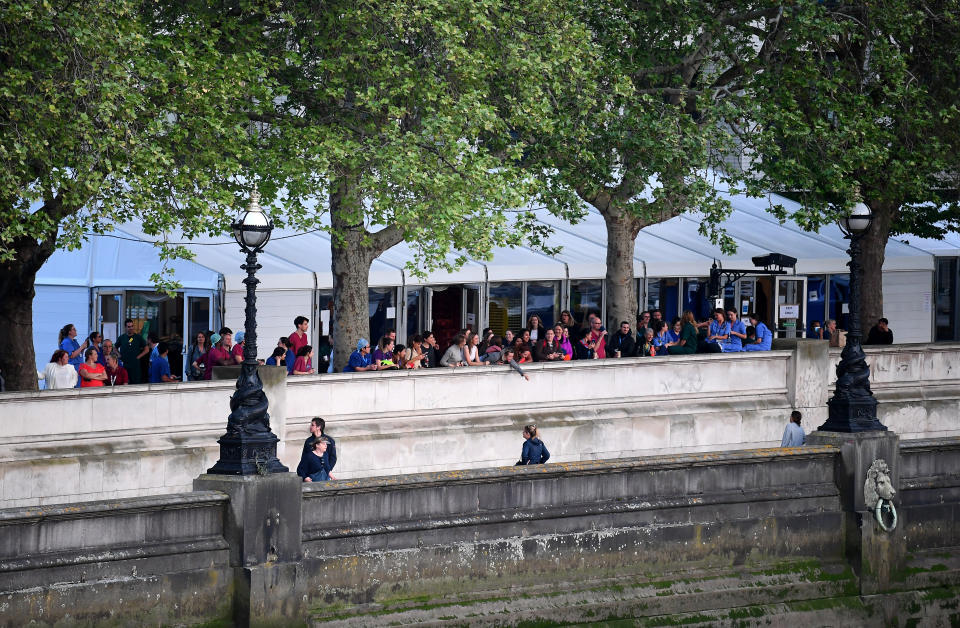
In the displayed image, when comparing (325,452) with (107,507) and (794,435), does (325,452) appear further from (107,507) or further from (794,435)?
(794,435)

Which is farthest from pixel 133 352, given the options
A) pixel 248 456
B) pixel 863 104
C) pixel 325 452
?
pixel 863 104

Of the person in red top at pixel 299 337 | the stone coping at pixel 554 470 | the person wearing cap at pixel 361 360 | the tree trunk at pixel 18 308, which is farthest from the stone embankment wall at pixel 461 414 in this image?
the stone coping at pixel 554 470

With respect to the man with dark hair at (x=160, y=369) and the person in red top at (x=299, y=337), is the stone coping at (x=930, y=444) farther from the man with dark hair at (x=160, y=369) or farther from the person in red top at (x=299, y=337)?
the man with dark hair at (x=160, y=369)

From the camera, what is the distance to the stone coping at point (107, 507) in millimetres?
11664

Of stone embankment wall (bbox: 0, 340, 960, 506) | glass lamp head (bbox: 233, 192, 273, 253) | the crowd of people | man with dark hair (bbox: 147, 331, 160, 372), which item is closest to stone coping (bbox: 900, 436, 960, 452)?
stone embankment wall (bbox: 0, 340, 960, 506)

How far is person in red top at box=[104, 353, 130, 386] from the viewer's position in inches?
812

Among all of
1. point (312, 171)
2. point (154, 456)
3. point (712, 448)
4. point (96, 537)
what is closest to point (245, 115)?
point (312, 171)

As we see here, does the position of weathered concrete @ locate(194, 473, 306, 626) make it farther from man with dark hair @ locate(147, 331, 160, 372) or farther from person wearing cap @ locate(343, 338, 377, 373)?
man with dark hair @ locate(147, 331, 160, 372)

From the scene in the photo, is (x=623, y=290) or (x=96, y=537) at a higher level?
(x=623, y=290)

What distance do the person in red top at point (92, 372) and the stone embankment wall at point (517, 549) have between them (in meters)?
6.70

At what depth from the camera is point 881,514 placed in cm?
1633

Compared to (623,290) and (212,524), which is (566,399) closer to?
(623,290)

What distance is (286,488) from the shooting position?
42.8 feet

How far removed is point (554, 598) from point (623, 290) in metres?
12.3
